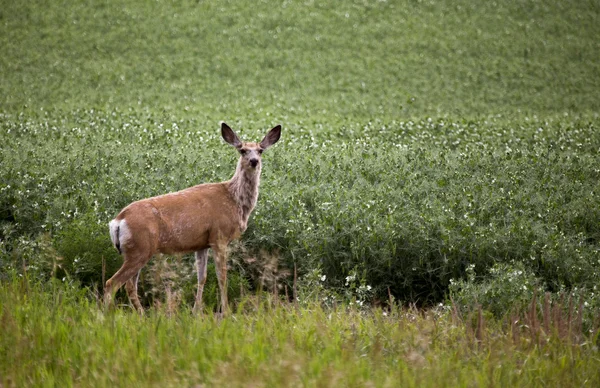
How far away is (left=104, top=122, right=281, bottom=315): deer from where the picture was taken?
704 cm

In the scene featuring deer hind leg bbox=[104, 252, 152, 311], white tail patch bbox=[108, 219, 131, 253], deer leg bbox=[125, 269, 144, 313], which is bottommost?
deer leg bbox=[125, 269, 144, 313]

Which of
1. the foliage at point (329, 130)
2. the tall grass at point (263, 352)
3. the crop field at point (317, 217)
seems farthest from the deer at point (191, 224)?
the tall grass at point (263, 352)

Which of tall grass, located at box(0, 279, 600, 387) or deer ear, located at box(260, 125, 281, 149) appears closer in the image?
tall grass, located at box(0, 279, 600, 387)

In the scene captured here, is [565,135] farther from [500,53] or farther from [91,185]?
[500,53]

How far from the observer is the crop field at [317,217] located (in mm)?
5008

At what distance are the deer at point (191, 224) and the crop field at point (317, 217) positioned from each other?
0.33 m

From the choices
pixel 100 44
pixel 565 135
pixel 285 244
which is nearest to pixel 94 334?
pixel 285 244

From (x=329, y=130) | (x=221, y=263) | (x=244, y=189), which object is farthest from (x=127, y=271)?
(x=329, y=130)

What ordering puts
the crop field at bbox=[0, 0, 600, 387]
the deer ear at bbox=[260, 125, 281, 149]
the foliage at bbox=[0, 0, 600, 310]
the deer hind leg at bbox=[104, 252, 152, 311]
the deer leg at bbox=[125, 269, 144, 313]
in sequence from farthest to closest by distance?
the foliage at bbox=[0, 0, 600, 310] < the deer ear at bbox=[260, 125, 281, 149] < the deer leg at bbox=[125, 269, 144, 313] < the deer hind leg at bbox=[104, 252, 152, 311] < the crop field at bbox=[0, 0, 600, 387]

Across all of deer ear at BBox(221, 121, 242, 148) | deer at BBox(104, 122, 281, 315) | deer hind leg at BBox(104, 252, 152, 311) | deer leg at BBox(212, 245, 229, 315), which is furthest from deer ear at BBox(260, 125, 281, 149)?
deer hind leg at BBox(104, 252, 152, 311)

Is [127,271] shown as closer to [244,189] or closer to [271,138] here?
[244,189]

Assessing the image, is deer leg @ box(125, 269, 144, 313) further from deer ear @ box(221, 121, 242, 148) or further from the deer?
deer ear @ box(221, 121, 242, 148)

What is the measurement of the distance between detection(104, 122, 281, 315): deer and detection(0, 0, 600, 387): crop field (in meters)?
0.33

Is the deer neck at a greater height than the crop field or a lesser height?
greater
